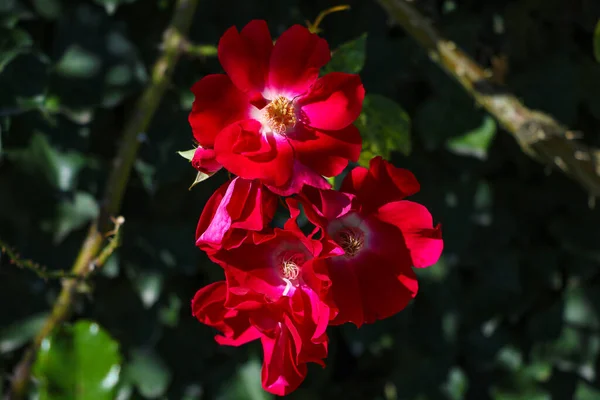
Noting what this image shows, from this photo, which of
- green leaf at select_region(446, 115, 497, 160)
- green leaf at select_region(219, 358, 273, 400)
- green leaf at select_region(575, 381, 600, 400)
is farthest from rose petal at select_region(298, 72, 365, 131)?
green leaf at select_region(575, 381, 600, 400)

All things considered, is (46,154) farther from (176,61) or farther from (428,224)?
(428,224)

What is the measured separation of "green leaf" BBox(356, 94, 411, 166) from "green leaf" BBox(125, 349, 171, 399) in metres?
0.58

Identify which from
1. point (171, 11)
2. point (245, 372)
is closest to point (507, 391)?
point (245, 372)

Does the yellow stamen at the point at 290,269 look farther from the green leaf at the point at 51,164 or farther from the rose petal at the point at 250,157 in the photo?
the green leaf at the point at 51,164

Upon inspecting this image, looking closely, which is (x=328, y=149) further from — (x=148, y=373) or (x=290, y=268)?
(x=148, y=373)

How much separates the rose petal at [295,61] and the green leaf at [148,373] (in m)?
0.64

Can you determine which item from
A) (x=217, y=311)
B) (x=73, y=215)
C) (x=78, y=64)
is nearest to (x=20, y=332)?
(x=73, y=215)

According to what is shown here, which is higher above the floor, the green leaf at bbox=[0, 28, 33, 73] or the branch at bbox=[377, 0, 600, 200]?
the green leaf at bbox=[0, 28, 33, 73]

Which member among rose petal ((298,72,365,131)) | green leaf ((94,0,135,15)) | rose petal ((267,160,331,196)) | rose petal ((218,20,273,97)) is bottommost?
green leaf ((94,0,135,15))

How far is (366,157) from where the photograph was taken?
2.12ft

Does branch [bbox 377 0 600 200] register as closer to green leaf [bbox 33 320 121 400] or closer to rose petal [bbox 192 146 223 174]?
rose petal [bbox 192 146 223 174]

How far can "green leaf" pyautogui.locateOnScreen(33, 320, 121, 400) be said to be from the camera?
0.64 metres

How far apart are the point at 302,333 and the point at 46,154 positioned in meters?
0.57

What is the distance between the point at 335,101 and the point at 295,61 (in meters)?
0.05
